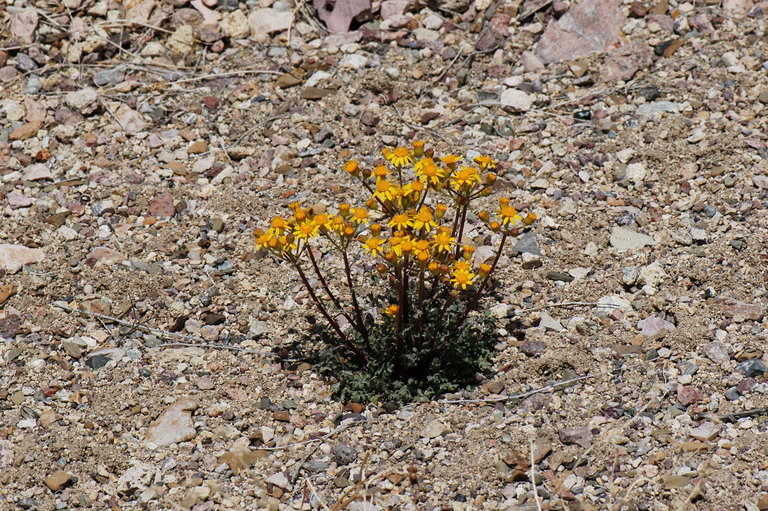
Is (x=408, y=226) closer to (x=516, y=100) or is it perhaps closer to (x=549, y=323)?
(x=549, y=323)

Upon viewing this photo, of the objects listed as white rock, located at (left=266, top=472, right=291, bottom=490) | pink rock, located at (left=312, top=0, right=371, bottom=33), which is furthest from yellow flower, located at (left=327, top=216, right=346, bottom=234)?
pink rock, located at (left=312, top=0, right=371, bottom=33)

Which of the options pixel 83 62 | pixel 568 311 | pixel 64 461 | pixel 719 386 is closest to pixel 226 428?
pixel 64 461

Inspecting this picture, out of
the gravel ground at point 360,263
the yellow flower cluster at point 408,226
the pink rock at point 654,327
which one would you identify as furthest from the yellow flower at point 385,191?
the pink rock at point 654,327

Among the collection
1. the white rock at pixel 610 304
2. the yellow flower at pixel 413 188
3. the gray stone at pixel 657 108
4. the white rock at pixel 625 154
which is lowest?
the white rock at pixel 610 304

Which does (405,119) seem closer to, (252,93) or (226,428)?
(252,93)

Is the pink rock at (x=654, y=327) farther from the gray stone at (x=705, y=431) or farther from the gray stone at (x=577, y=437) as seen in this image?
the gray stone at (x=577, y=437)

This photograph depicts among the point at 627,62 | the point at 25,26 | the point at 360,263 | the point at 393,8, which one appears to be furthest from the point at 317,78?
the point at 25,26

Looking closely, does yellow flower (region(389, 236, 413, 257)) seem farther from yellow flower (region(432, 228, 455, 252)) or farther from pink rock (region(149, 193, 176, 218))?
pink rock (region(149, 193, 176, 218))
